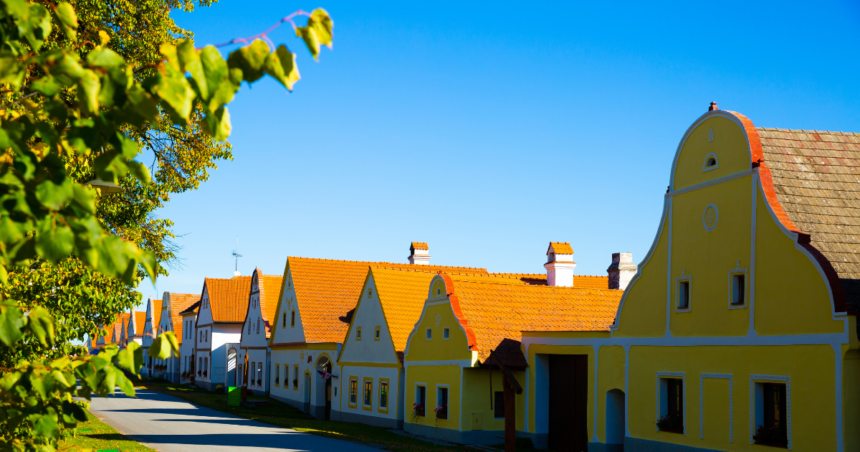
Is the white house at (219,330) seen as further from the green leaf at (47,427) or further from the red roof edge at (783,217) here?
the green leaf at (47,427)

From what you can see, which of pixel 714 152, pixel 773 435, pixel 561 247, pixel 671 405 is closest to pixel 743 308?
pixel 773 435

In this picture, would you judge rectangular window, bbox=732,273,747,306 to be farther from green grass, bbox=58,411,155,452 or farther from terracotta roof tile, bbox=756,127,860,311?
green grass, bbox=58,411,155,452

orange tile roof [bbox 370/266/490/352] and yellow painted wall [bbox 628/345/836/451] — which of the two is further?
orange tile roof [bbox 370/266/490/352]

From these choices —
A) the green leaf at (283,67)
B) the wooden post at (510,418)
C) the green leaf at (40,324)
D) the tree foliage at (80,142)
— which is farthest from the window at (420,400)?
the green leaf at (283,67)

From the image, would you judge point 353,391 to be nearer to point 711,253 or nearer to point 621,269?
point 621,269

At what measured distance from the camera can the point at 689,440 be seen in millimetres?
19031

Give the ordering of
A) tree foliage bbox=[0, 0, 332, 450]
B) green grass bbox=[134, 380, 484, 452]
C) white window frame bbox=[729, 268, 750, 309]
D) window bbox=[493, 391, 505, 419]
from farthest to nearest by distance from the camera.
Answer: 1. window bbox=[493, 391, 505, 419]
2. green grass bbox=[134, 380, 484, 452]
3. white window frame bbox=[729, 268, 750, 309]
4. tree foliage bbox=[0, 0, 332, 450]

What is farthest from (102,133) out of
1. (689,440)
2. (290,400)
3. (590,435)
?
(290,400)

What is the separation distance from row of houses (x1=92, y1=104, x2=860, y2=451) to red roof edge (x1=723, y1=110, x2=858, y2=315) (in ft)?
0.13

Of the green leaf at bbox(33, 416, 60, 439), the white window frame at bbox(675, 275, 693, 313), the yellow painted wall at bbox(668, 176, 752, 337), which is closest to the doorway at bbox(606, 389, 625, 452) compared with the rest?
the yellow painted wall at bbox(668, 176, 752, 337)

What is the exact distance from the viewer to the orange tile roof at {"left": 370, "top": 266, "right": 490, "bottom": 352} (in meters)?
32.4

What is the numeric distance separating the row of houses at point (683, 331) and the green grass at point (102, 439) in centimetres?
1023

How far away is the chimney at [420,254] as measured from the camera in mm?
43219

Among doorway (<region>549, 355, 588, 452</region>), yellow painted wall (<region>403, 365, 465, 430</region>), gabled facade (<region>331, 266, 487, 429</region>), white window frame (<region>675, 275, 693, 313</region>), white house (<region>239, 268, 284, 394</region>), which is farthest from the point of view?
white house (<region>239, 268, 284, 394</region>)
